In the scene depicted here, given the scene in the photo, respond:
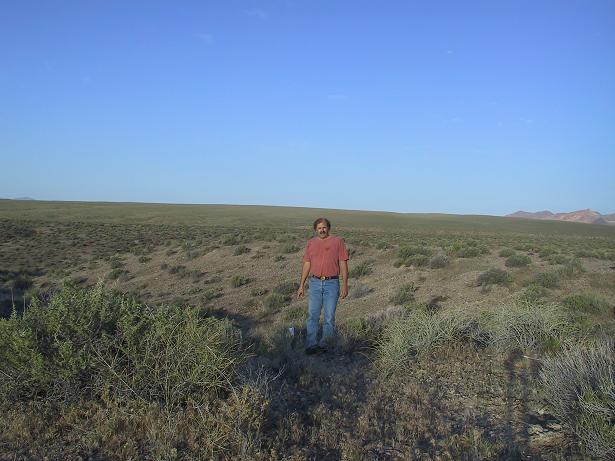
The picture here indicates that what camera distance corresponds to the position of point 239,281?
Answer: 60.2 ft

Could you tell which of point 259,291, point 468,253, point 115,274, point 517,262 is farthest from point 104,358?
point 115,274

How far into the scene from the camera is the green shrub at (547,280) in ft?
42.3

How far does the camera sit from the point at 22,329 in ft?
12.7

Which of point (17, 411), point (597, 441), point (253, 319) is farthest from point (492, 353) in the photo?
point (253, 319)

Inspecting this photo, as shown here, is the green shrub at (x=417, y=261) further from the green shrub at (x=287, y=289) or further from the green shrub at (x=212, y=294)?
the green shrub at (x=212, y=294)

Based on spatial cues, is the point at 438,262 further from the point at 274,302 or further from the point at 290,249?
the point at 290,249

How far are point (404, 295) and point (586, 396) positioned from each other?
9.46 metres

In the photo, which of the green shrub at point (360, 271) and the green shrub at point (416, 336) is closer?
the green shrub at point (416, 336)

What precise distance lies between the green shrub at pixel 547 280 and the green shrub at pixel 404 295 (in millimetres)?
3351

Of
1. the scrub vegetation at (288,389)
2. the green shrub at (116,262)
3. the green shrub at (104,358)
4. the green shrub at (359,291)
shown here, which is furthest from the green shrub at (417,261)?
the green shrub at (116,262)

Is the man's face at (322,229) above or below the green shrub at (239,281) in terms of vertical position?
above

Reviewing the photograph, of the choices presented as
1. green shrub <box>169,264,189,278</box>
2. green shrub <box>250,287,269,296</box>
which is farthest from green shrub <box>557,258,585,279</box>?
green shrub <box>169,264,189,278</box>

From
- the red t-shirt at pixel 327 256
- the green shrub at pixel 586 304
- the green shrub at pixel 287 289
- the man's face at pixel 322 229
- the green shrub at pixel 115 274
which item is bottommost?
the green shrub at pixel 115 274

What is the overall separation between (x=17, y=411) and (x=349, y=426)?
2.57 metres
